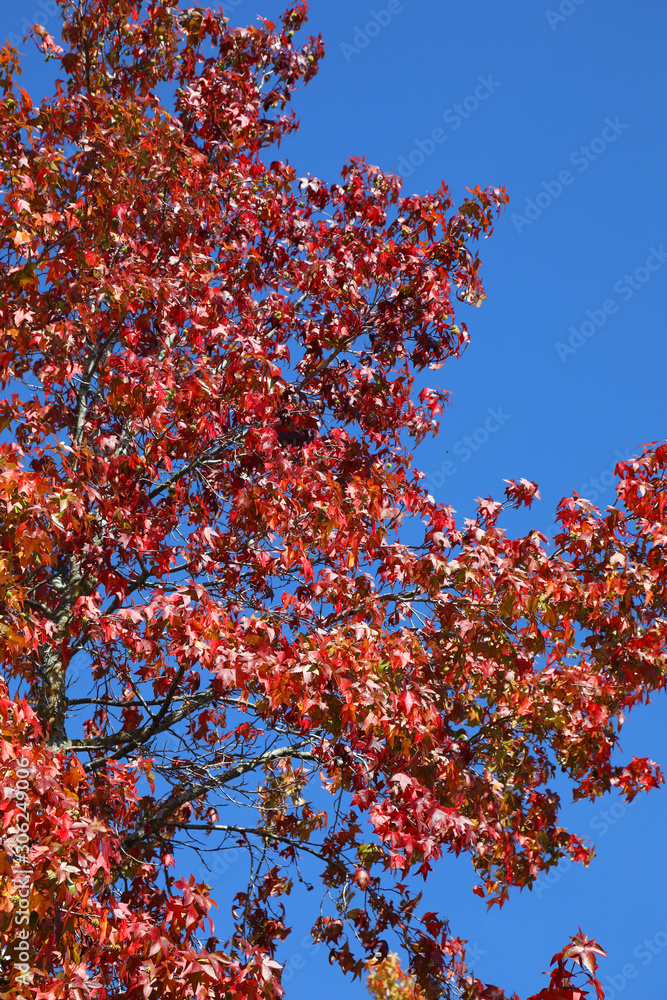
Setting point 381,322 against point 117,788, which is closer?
point 117,788

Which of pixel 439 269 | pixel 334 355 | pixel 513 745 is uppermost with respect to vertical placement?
pixel 439 269

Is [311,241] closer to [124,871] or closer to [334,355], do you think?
[334,355]

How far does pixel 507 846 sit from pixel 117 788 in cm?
330

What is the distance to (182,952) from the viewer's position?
427 centimetres

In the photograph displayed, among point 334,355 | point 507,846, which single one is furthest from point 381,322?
point 507,846

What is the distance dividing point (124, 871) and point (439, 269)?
646cm

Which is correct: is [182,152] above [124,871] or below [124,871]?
above

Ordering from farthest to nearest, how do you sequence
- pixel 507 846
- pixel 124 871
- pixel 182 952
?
pixel 507 846 → pixel 124 871 → pixel 182 952

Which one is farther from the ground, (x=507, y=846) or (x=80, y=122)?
(x=80, y=122)

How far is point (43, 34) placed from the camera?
9.59 meters

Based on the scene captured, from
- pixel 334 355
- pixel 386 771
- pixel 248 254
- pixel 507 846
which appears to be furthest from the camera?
pixel 248 254

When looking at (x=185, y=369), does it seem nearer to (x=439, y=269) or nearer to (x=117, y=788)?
(x=439, y=269)

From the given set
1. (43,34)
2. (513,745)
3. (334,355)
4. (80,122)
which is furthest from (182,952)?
(43,34)

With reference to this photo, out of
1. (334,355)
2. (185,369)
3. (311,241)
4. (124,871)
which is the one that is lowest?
(124,871)
